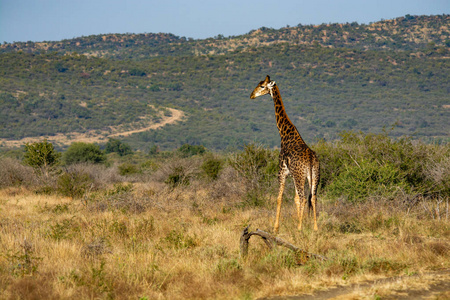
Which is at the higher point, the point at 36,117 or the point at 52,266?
the point at 52,266

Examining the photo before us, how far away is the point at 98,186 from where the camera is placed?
21016 millimetres

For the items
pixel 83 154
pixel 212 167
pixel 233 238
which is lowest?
pixel 83 154

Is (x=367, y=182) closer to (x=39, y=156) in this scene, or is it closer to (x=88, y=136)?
(x=39, y=156)

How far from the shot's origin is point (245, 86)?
116 meters

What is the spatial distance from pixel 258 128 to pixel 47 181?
76.0m

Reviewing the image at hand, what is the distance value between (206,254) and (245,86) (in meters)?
110

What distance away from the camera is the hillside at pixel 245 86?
275ft

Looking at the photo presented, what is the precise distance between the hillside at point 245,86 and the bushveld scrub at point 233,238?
203ft

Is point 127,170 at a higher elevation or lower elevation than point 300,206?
lower

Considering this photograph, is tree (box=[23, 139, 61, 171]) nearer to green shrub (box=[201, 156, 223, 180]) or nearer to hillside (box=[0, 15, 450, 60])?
green shrub (box=[201, 156, 223, 180])

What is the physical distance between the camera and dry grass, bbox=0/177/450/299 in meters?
6.41

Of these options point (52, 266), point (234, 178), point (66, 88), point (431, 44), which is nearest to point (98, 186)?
point (234, 178)

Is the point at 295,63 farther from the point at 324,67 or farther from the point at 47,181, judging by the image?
the point at 47,181

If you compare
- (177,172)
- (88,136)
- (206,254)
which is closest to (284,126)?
(206,254)
